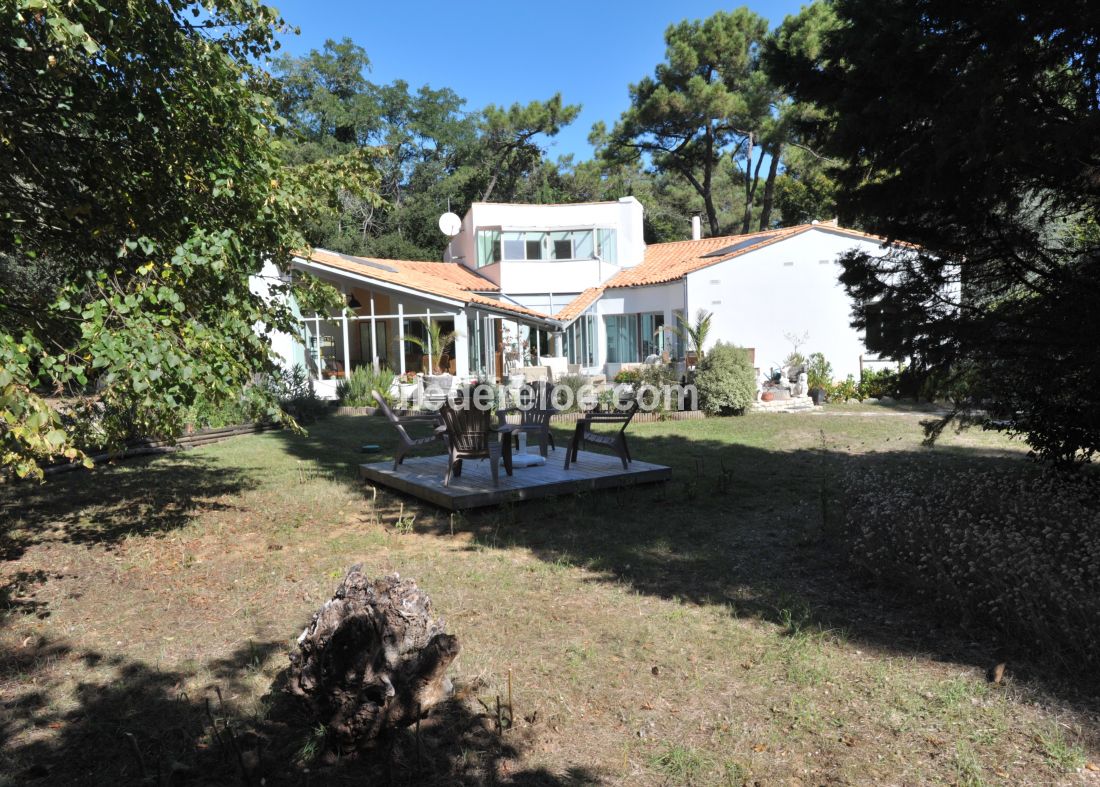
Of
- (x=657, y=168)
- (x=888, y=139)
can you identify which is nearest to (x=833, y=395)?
(x=888, y=139)

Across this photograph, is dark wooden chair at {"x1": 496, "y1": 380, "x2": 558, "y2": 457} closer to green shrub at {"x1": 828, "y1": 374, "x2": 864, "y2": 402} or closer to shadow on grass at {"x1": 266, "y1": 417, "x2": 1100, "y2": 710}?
shadow on grass at {"x1": 266, "y1": 417, "x2": 1100, "y2": 710}

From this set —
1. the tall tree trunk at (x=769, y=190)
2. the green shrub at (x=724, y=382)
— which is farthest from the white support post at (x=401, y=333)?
the tall tree trunk at (x=769, y=190)

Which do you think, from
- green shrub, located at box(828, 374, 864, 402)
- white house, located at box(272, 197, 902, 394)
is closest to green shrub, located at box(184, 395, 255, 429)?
white house, located at box(272, 197, 902, 394)

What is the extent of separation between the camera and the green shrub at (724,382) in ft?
52.9

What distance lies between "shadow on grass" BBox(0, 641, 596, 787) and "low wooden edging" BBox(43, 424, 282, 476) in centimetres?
683

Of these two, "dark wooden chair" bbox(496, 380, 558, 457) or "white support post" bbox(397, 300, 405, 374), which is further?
"white support post" bbox(397, 300, 405, 374)

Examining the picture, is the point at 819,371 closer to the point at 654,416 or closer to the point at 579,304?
the point at 654,416

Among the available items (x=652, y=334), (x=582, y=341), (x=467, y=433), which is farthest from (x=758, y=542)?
(x=582, y=341)

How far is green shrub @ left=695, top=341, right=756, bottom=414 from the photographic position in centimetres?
1611

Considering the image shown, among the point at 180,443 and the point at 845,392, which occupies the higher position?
the point at 845,392

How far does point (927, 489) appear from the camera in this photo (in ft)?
23.5

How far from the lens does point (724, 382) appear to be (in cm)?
1606

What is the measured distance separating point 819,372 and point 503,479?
1527cm

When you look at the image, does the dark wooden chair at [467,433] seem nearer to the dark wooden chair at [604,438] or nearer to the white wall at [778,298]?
the dark wooden chair at [604,438]
